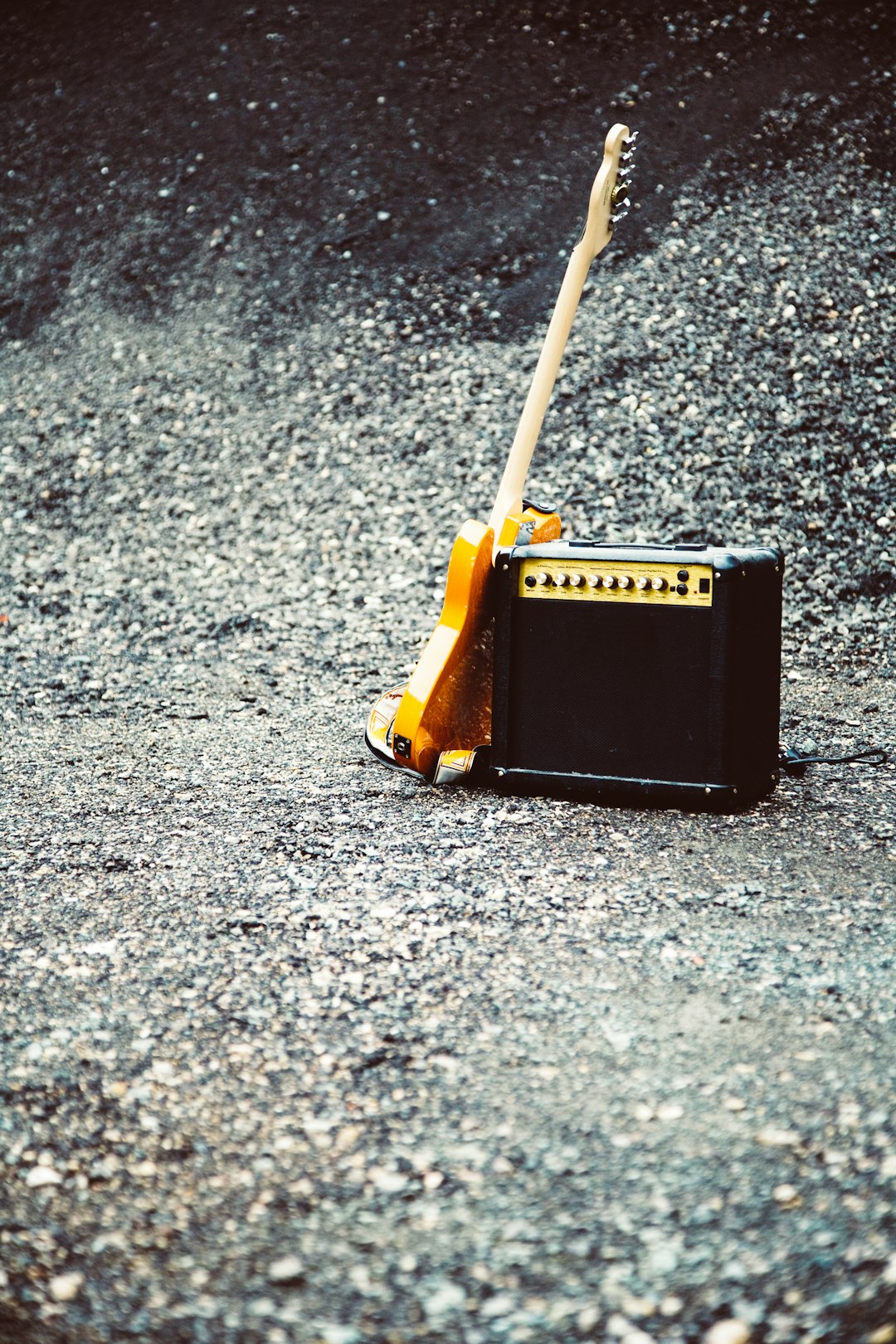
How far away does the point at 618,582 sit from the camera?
114 inches

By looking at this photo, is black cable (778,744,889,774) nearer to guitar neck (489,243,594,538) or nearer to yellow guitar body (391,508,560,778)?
yellow guitar body (391,508,560,778)

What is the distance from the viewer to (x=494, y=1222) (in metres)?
1.57

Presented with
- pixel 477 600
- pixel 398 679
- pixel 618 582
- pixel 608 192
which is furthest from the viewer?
pixel 398 679

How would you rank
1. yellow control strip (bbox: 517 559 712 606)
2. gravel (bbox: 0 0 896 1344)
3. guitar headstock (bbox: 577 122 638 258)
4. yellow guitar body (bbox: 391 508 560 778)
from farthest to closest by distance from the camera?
guitar headstock (bbox: 577 122 638 258) → yellow guitar body (bbox: 391 508 560 778) → yellow control strip (bbox: 517 559 712 606) → gravel (bbox: 0 0 896 1344)

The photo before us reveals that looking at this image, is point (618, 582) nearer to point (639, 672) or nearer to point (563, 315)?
point (639, 672)

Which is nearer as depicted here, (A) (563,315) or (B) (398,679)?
(A) (563,315)


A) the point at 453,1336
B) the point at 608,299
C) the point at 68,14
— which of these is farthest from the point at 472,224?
the point at 453,1336

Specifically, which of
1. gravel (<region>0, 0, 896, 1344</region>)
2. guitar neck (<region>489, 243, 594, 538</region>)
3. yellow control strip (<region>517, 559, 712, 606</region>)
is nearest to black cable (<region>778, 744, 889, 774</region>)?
gravel (<region>0, 0, 896, 1344</region>)

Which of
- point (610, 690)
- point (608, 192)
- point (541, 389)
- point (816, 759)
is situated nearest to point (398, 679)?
point (541, 389)

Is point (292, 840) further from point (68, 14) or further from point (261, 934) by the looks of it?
point (68, 14)

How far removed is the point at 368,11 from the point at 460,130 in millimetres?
1689

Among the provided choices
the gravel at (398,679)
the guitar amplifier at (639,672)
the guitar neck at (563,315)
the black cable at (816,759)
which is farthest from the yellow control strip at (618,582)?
the black cable at (816,759)

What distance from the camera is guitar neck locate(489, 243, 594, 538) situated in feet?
10.7

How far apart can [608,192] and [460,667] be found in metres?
1.55
